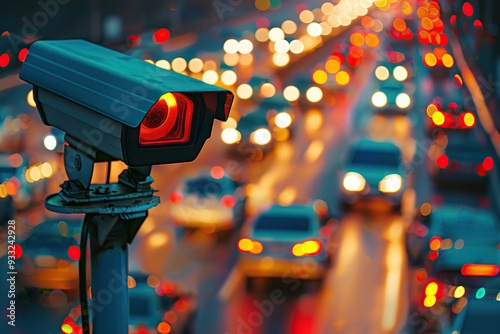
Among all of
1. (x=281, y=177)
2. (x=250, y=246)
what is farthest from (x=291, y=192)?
(x=250, y=246)

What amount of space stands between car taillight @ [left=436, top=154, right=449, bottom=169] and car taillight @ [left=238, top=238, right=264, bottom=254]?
10102mm

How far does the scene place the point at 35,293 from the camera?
43.0 feet

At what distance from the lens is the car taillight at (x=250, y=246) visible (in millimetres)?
14844

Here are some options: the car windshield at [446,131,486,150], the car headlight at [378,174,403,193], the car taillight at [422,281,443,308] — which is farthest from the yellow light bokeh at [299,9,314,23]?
the car taillight at [422,281,443,308]

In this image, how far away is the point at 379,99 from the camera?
35.1 m

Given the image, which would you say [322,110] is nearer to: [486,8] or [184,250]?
[486,8]

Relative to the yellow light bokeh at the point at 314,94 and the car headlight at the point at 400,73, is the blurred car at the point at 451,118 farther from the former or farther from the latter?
the car headlight at the point at 400,73

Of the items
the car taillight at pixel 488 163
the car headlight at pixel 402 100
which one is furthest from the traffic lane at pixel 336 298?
the car headlight at pixel 402 100

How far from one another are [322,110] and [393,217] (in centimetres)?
1547

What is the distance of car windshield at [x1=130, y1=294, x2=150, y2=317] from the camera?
11.4 m

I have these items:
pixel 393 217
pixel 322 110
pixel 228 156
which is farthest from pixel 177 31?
pixel 393 217

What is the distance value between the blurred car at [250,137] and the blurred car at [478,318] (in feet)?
55.4

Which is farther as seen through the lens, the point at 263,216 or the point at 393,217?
the point at 393,217

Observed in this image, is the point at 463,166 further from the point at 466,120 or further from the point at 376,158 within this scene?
the point at 466,120
